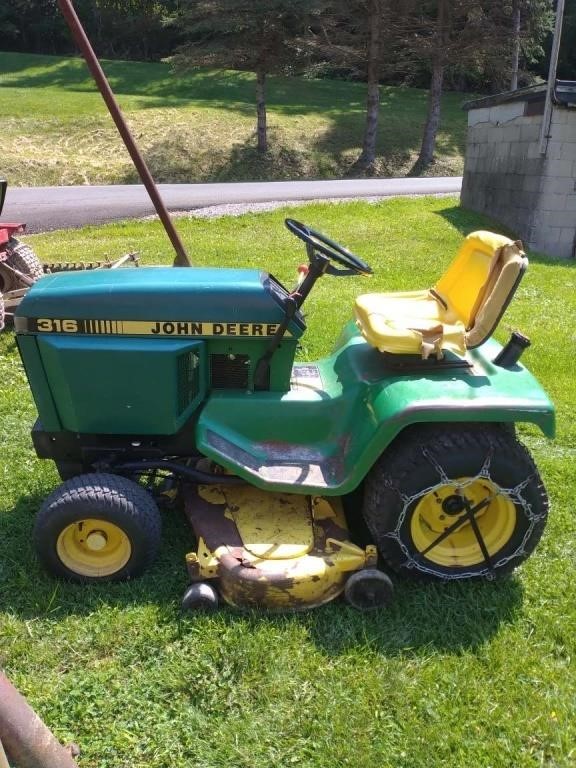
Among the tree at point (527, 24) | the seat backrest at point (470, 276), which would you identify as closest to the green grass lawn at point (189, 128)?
the tree at point (527, 24)

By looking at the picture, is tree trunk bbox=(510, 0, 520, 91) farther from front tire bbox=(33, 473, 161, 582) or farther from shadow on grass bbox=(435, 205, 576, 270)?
front tire bbox=(33, 473, 161, 582)

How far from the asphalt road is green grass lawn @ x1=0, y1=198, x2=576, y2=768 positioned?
9.74 m

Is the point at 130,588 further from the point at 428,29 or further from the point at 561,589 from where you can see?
the point at 428,29

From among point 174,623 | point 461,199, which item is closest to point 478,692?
point 174,623

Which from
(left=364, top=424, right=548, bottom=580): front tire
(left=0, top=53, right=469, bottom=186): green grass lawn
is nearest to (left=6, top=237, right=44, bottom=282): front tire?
(left=364, top=424, right=548, bottom=580): front tire

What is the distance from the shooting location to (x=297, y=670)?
2.43m

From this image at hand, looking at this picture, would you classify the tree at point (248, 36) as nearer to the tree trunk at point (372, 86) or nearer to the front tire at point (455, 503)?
the tree trunk at point (372, 86)

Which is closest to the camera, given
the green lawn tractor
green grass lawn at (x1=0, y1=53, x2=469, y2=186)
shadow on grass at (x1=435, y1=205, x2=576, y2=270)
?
the green lawn tractor

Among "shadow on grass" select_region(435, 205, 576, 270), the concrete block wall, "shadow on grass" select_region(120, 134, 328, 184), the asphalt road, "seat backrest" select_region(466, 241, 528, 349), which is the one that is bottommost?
"shadow on grass" select_region(120, 134, 328, 184)

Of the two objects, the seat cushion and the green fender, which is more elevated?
the seat cushion

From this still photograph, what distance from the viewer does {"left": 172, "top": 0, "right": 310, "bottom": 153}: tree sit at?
2077 centimetres

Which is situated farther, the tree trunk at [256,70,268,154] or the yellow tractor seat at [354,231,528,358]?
the tree trunk at [256,70,268,154]

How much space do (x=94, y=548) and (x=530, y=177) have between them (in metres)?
9.72

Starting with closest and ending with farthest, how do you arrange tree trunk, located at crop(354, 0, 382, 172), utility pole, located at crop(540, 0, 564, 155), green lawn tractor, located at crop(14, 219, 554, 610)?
green lawn tractor, located at crop(14, 219, 554, 610) < utility pole, located at crop(540, 0, 564, 155) < tree trunk, located at crop(354, 0, 382, 172)
